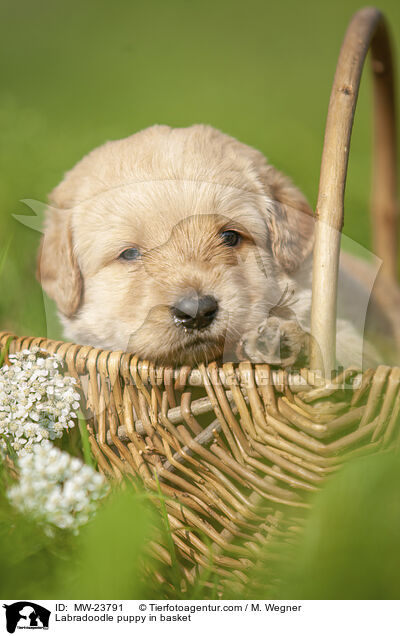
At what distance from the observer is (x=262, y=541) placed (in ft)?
5.61

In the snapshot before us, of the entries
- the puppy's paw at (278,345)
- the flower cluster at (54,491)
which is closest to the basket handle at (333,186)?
the puppy's paw at (278,345)

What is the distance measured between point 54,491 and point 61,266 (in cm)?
106

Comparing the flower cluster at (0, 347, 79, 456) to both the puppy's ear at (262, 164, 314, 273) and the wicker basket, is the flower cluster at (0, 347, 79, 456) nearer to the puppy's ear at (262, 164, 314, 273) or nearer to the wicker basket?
the wicker basket

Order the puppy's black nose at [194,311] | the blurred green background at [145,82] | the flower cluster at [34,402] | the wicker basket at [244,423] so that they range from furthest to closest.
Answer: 1. the blurred green background at [145,82]
2. the puppy's black nose at [194,311]
3. the flower cluster at [34,402]
4. the wicker basket at [244,423]

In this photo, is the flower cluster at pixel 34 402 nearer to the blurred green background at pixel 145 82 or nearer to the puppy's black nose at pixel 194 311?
the puppy's black nose at pixel 194 311

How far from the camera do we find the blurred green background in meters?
3.18

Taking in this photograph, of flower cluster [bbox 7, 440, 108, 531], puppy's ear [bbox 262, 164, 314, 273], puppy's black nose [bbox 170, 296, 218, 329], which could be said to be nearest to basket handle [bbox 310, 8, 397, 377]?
puppy's black nose [bbox 170, 296, 218, 329]

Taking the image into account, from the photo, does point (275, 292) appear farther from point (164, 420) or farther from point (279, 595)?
point (279, 595)

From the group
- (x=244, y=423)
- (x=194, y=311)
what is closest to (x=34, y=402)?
(x=194, y=311)

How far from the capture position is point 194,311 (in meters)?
1.93

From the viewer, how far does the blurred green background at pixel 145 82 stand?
10.4ft

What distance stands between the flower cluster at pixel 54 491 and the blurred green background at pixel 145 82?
3.60 ft
